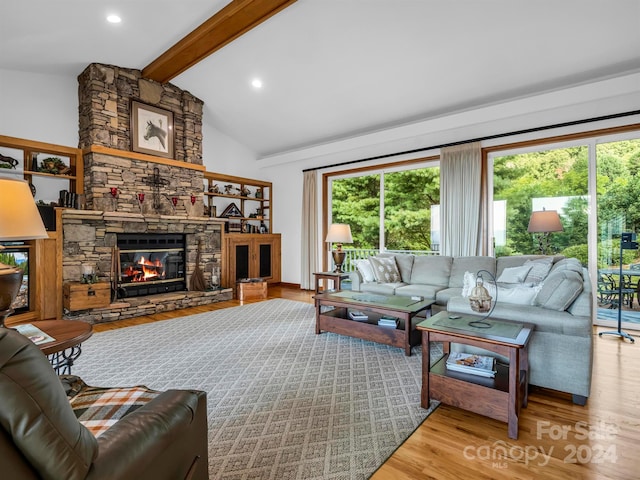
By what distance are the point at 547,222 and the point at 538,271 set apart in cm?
76

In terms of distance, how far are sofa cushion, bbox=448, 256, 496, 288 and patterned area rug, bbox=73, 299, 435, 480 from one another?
167 centimetres

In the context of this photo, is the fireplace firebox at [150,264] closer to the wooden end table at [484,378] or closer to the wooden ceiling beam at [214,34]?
the wooden ceiling beam at [214,34]

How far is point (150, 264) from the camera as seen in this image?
545 cm

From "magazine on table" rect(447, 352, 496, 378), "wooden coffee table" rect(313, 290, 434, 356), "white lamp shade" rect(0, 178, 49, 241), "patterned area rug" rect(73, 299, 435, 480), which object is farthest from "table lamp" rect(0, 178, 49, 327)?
"wooden coffee table" rect(313, 290, 434, 356)

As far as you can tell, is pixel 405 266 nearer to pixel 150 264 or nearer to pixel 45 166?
pixel 150 264

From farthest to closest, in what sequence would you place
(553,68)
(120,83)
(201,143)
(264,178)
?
(264,178)
(201,143)
(120,83)
(553,68)

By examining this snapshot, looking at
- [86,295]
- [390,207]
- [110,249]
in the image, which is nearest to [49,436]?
[86,295]

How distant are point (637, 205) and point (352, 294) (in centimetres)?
Answer: 356

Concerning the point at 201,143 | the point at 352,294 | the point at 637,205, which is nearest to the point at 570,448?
the point at 352,294

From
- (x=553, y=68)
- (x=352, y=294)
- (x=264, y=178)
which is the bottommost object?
(x=352, y=294)

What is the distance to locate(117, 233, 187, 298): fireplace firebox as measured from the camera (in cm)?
512

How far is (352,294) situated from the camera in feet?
13.0

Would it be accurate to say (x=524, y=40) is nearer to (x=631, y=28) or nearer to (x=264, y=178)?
(x=631, y=28)

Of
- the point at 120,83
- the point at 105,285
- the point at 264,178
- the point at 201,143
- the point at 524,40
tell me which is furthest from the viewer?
the point at 264,178
